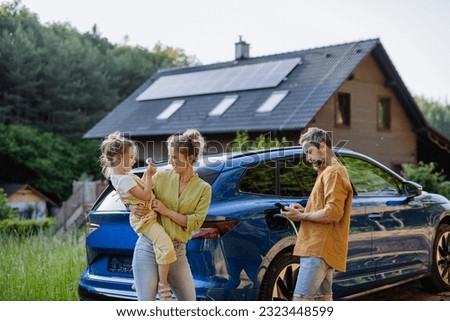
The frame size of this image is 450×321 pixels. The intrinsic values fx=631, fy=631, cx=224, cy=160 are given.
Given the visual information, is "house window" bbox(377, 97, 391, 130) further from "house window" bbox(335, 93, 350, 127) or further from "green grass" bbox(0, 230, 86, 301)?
"green grass" bbox(0, 230, 86, 301)

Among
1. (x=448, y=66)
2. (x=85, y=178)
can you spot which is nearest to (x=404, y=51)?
(x=448, y=66)

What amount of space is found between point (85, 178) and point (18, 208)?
3.67 meters

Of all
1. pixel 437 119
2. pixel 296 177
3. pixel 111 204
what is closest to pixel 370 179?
pixel 296 177

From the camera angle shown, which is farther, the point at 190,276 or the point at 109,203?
the point at 109,203

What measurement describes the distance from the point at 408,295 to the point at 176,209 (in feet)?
9.69

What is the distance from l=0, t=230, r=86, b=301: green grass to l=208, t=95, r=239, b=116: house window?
423 inches

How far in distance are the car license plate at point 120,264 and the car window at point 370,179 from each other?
5.70ft

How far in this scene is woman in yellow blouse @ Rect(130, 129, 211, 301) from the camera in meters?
3.02

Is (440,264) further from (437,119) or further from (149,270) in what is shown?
(437,119)

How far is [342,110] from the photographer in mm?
15109

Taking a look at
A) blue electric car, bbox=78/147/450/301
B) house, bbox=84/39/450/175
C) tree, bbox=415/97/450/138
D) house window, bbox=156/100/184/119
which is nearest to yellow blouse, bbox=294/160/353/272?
blue electric car, bbox=78/147/450/301

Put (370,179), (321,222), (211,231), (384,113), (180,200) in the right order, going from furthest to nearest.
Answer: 1. (384,113)
2. (370,179)
3. (211,231)
4. (321,222)
5. (180,200)

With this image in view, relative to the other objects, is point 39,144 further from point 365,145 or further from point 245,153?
point 245,153

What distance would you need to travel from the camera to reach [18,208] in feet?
42.4
